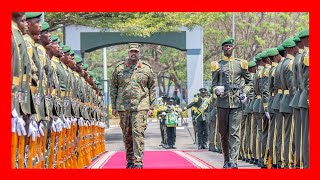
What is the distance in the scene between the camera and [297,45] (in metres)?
14.2

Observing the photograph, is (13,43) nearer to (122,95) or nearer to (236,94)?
(122,95)

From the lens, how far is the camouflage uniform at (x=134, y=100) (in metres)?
15.0

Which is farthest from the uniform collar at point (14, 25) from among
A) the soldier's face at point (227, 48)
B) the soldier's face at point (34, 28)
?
the soldier's face at point (227, 48)

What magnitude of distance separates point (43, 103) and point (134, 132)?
297 cm

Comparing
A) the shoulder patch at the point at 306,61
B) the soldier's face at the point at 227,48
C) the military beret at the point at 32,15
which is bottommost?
the shoulder patch at the point at 306,61

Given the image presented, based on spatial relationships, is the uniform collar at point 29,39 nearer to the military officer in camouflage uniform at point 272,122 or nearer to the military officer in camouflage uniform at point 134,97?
the military officer in camouflage uniform at point 134,97

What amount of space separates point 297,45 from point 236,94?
76.5 inches

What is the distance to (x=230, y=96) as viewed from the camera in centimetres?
1578

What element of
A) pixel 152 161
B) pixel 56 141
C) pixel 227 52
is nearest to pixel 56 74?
pixel 56 141

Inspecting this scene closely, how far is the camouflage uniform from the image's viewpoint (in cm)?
1503

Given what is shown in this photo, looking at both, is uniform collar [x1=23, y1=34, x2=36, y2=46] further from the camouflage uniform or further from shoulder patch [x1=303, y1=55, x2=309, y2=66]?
shoulder patch [x1=303, y1=55, x2=309, y2=66]

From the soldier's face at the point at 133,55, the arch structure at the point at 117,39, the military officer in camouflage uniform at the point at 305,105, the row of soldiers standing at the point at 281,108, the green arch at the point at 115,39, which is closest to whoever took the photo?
the military officer in camouflage uniform at the point at 305,105

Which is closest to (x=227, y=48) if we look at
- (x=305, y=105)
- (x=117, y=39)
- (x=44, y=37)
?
(x=305, y=105)

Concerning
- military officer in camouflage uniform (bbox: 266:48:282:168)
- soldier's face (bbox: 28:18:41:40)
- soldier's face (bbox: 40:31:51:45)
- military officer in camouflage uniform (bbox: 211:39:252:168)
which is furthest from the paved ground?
soldier's face (bbox: 28:18:41:40)
